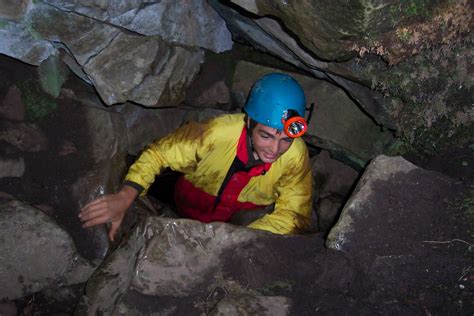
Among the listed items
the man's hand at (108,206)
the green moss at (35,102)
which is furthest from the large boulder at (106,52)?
the man's hand at (108,206)

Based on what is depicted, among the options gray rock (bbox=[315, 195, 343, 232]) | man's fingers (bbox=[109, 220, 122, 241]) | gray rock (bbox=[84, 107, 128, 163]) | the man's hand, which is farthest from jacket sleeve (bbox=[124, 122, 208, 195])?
gray rock (bbox=[315, 195, 343, 232])

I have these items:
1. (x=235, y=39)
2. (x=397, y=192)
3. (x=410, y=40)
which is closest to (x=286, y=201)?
(x=397, y=192)

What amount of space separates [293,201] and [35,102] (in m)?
3.29

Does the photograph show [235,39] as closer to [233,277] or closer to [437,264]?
[233,277]

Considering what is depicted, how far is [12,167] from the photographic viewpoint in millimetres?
4738

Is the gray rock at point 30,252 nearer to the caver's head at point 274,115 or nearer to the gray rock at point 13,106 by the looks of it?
the gray rock at point 13,106

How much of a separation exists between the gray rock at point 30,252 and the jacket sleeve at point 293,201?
208 cm

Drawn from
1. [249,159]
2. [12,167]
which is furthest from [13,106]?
[249,159]

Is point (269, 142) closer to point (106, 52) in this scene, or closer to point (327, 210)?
point (106, 52)

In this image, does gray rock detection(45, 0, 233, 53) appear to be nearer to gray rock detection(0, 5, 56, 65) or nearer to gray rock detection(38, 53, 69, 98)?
gray rock detection(0, 5, 56, 65)

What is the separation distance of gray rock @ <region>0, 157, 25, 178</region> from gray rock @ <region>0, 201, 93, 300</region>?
0.45 meters

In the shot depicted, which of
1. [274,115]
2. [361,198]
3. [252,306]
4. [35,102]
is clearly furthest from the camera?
[35,102]

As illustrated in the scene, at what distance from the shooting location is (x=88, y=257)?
4676mm

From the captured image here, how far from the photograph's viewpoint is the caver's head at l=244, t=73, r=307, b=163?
4004 mm
